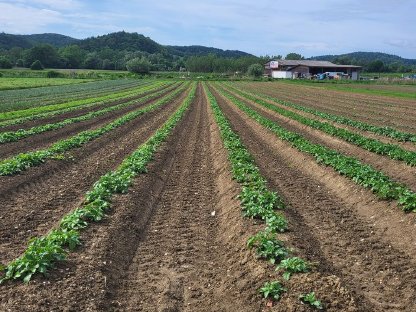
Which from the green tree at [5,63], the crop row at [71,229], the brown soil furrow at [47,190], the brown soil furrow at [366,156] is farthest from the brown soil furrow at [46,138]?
the green tree at [5,63]

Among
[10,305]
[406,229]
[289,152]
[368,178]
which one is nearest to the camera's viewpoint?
[10,305]

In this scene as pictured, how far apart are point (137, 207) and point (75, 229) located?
219cm

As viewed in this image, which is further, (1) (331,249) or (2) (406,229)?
(2) (406,229)

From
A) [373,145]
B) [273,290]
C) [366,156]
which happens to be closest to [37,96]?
[373,145]

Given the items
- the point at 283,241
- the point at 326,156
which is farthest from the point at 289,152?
the point at 283,241

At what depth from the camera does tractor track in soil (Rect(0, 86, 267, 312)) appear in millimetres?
5996

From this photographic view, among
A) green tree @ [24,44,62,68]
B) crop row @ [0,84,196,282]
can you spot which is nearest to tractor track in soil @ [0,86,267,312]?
crop row @ [0,84,196,282]

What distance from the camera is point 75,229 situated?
825 centimetres

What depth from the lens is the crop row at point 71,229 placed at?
20.8 feet

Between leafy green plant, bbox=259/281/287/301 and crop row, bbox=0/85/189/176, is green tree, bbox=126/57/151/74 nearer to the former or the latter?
crop row, bbox=0/85/189/176

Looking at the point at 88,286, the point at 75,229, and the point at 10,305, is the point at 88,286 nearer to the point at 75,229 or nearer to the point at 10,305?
the point at 10,305

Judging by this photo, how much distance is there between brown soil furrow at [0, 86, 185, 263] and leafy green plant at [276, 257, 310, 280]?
4593 mm

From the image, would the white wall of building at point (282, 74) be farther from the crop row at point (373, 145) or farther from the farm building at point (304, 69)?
the crop row at point (373, 145)

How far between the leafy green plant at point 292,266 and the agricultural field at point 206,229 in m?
0.03
